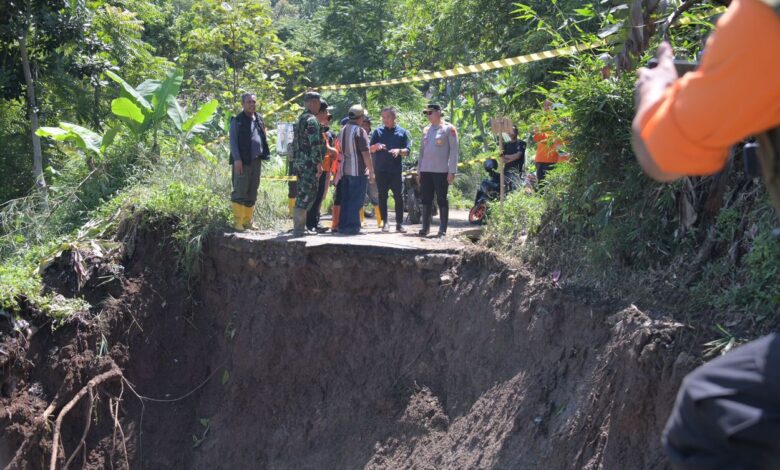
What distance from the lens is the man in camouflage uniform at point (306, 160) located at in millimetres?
10633

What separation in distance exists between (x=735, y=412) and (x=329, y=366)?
7633 mm

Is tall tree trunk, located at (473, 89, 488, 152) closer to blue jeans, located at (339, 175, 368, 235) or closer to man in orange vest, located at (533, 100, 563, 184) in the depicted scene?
blue jeans, located at (339, 175, 368, 235)

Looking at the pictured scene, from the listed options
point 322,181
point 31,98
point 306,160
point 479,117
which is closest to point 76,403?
point 306,160

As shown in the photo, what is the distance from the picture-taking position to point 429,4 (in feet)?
62.3

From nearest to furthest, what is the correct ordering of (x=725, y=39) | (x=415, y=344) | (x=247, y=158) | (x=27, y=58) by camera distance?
(x=725, y=39), (x=415, y=344), (x=247, y=158), (x=27, y=58)

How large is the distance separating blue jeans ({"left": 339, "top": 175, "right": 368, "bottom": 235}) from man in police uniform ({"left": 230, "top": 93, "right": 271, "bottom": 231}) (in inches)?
44.7

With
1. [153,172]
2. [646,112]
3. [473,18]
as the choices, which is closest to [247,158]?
[153,172]

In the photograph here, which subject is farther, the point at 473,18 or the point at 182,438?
the point at 473,18

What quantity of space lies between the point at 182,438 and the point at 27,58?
8590 mm

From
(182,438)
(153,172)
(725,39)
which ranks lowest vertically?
(182,438)

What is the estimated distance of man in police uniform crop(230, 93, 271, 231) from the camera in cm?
1095

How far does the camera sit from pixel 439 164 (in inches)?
418

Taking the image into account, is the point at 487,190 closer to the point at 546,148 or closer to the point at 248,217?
the point at 248,217

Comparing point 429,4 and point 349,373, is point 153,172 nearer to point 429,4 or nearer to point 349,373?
point 349,373
